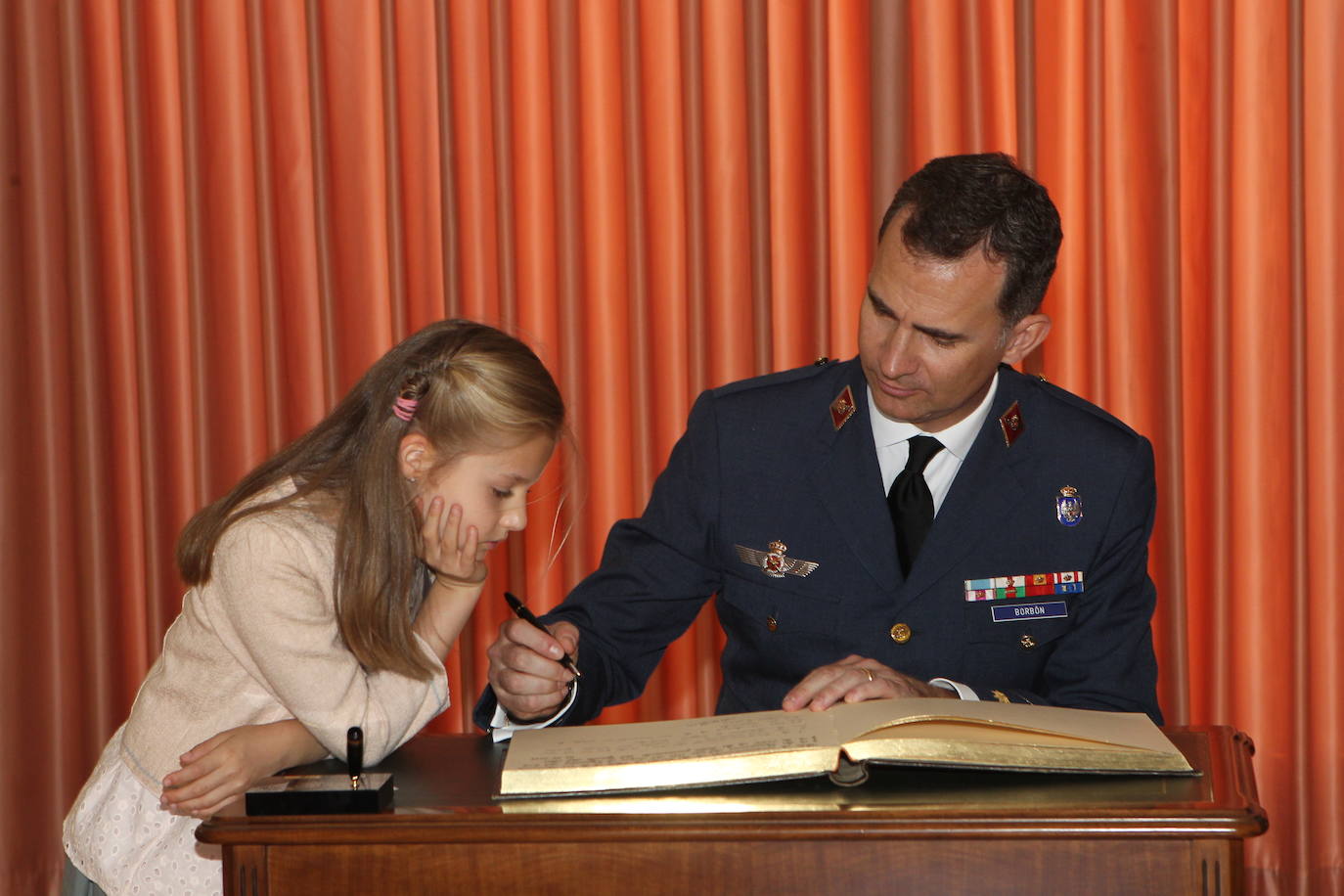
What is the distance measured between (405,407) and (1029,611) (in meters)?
0.95

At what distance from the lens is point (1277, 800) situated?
2.93 metres

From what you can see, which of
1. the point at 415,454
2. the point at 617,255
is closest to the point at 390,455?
the point at 415,454

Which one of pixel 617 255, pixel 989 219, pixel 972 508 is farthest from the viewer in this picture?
pixel 617 255

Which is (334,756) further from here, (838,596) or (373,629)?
(838,596)

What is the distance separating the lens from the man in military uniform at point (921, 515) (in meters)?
1.96

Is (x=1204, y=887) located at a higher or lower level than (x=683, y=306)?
lower

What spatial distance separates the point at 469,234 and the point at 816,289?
0.79 meters

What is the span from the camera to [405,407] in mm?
1790

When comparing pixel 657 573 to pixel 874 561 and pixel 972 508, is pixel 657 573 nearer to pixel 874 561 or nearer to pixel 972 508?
pixel 874 561

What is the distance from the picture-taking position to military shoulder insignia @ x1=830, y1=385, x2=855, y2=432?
2.13 m

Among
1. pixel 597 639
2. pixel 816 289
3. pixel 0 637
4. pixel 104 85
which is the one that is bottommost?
pixel 0 637

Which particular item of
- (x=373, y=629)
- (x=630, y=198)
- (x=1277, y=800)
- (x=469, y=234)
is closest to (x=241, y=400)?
(x=469, y=234)

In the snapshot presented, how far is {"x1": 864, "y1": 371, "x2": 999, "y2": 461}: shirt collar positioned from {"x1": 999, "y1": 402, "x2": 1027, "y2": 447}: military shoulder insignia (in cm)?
3

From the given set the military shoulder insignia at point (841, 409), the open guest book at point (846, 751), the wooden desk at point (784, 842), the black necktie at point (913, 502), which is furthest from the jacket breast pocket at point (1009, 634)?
the wooden desk at point (784, 842)
